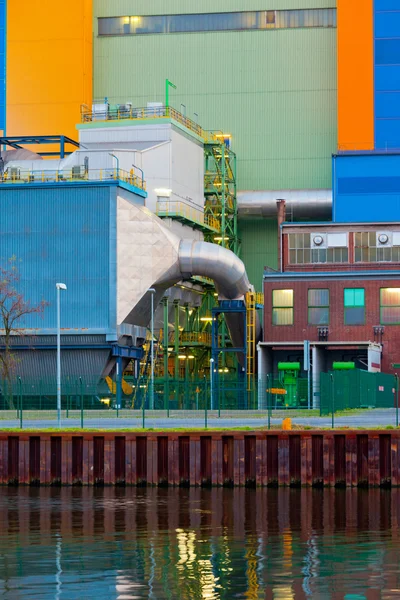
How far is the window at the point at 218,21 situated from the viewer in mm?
115125

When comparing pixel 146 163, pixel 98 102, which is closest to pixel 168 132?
pixel 146 163

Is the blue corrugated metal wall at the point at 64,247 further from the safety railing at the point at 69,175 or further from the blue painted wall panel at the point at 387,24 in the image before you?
the blue painted wall panel at the point at 387,24

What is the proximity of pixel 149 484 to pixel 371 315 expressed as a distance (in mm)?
39726

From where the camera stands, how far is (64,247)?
88.1 metres

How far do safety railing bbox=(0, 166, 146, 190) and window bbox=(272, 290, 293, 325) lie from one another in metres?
12.3

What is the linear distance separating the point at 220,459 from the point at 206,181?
203 feet

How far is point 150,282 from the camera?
87.7 meters

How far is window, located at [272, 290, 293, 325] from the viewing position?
3521 inches

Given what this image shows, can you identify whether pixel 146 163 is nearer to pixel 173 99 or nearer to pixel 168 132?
pixel 168 132

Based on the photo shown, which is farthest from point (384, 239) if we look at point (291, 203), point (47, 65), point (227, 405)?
point (47, 65)

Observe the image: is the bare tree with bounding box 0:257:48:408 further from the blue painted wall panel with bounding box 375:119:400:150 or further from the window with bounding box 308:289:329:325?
the blue painted wall panel with bounding box 375:119:400:150

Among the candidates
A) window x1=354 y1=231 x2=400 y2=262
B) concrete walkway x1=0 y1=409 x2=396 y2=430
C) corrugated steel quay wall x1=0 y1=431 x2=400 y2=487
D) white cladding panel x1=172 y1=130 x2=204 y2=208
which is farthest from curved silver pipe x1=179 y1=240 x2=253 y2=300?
corrugated steel quay wall x1=0 y1=431 x2=400 y2=487

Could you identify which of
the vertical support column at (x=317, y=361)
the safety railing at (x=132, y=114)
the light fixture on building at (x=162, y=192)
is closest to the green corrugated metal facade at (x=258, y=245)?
the safety railing at (x=132, y=114)

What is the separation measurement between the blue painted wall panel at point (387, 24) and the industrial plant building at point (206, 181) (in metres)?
0.08
